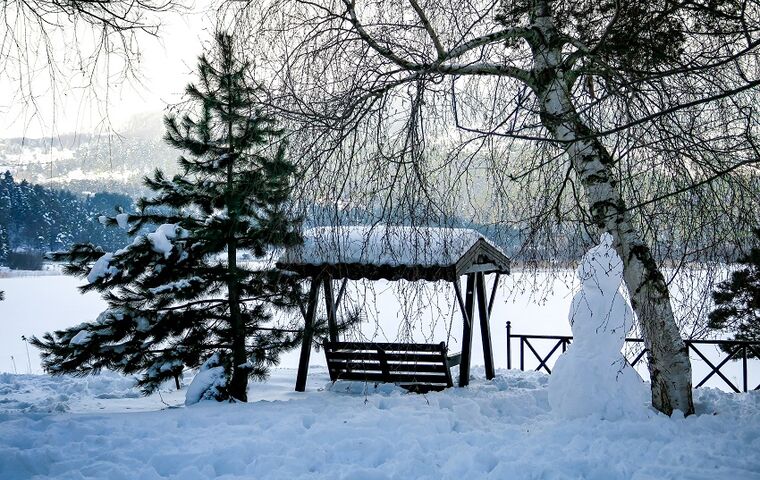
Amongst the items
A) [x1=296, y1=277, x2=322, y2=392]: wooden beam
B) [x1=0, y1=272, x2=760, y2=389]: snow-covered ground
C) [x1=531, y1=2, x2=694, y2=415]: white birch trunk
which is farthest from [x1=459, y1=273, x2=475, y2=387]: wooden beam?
[x1=531, y1=2, x2=694, y2=415]: white birch trunk

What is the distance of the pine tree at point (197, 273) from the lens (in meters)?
8.09

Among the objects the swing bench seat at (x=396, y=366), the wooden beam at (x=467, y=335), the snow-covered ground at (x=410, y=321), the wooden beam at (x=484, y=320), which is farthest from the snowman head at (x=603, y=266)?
the wooden beam at (x=484, y=320)

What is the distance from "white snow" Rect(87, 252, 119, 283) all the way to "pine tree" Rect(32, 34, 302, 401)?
0.01 metres

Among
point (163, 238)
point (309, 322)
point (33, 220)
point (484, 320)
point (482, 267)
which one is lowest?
point (484, 320)

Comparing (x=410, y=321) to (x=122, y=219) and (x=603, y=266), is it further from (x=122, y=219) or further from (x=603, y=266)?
(x=122, y=219)

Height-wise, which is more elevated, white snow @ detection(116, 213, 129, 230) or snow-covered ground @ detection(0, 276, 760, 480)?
white snow @ detection(116, 213, 129, 230)

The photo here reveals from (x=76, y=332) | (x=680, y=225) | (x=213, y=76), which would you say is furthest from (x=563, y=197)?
(x=76, y=332)

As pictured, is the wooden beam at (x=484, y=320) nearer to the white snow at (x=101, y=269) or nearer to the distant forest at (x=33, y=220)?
the white snow at (x=101, y=269)

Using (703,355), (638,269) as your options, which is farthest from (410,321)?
(703,355)

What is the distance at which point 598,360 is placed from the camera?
6906 millimetres

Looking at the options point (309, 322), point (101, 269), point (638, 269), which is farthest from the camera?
point (309, 322)

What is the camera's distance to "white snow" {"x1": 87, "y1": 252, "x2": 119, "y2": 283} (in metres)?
7.91

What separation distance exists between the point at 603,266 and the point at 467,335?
12.4 feet

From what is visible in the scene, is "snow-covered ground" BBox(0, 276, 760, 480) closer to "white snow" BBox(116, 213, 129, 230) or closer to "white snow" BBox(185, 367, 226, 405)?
"white snow" BBox(185, 367, 226, 405)
